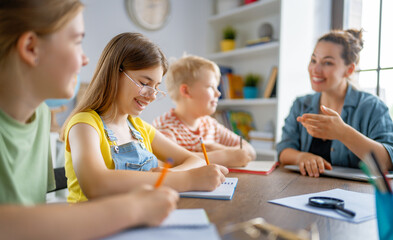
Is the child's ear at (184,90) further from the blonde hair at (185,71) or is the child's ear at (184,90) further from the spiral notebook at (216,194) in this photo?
the spiral notebook at (216,194)

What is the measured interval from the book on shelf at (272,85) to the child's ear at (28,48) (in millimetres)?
2360

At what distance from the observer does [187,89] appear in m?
1.88

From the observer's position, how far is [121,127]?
3.67ft

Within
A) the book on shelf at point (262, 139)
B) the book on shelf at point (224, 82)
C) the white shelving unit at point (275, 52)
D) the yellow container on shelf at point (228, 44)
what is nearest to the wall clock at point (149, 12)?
the white shelving unit at point (275, 52)

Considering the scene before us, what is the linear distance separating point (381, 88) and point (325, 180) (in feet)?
5.39

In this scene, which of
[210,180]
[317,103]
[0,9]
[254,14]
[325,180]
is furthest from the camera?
[254,14]

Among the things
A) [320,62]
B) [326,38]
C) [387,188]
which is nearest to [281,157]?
[320,62]

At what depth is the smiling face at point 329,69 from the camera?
1675 mm

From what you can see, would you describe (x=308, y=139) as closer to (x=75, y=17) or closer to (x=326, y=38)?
(x=326, y=38)

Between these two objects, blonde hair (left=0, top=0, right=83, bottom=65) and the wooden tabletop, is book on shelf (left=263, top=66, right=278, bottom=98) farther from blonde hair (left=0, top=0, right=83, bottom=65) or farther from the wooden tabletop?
blonde hair (left=0, top=0, right=83, bottom=65)

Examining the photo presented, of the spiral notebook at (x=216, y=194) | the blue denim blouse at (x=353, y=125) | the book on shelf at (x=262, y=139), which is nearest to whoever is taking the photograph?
the spiral notebook at (x=216, y=194)

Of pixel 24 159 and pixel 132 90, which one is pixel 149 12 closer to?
pixel 132 90

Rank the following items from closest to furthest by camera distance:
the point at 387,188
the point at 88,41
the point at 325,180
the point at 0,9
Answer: the point at 387,188, the point at 0,9, the point at 325,180, the point at 88,41

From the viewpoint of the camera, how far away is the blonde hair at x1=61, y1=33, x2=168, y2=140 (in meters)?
1.04
